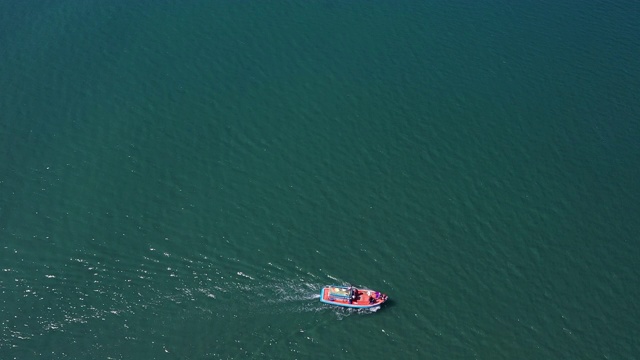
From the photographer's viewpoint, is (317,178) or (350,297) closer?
(350,297)

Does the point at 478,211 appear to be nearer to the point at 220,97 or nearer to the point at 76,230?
the point at 220,97

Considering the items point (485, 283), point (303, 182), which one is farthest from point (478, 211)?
point (303, 182)

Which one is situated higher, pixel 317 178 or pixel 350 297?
pixel 317 178

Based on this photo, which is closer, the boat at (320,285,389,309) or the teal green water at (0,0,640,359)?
the teal green water at (0,0,640,359)
